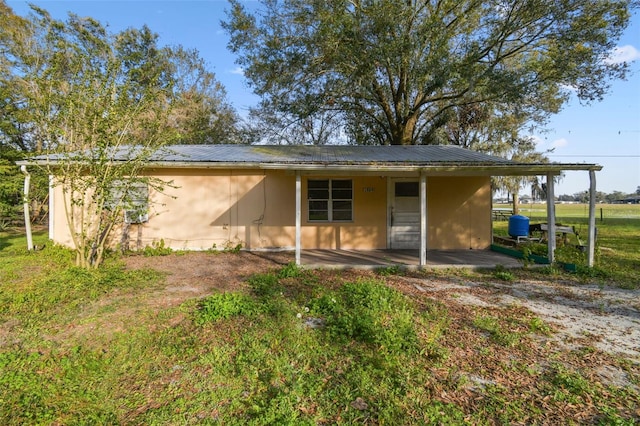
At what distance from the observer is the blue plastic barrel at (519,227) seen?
9.99 meters

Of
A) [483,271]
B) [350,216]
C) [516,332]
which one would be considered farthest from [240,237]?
[516,332]

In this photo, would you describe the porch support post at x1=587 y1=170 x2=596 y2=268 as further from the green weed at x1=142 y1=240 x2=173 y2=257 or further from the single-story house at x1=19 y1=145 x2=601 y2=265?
the green weed at x1=142 y1=240 x2=173 y2=257

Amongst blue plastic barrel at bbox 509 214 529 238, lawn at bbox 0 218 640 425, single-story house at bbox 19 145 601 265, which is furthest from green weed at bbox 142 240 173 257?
blue plastic barrel at bbox 509 214 529 238

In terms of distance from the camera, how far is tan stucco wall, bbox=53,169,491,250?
918 centimetres

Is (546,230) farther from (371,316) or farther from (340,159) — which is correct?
(371,316)

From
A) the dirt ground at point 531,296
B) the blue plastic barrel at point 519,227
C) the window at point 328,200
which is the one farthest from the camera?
the blue plastic barrel at point 519,227

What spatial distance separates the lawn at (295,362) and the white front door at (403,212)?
4316 mm

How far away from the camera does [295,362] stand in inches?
125

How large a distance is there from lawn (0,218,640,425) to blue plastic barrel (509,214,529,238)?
6209 mm

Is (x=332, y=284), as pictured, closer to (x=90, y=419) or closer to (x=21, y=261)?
(x=90, y=419)

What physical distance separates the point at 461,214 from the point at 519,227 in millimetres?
2199

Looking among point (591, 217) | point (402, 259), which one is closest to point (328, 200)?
point (402, 259)

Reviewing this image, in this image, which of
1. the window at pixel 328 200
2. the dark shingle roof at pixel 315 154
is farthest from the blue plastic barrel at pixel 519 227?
the window at pixel 328 200

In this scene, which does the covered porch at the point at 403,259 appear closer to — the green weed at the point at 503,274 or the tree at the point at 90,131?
the green weed at the point at 503,274
